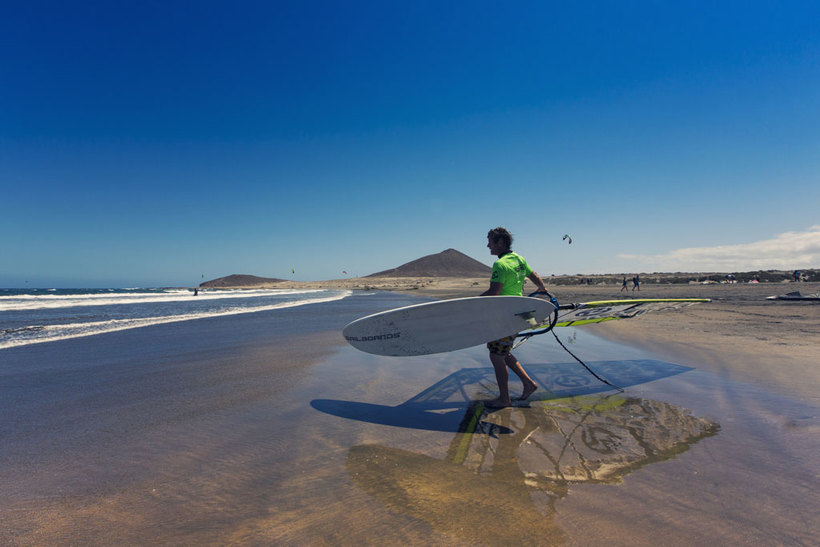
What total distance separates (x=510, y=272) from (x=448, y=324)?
2.80ft

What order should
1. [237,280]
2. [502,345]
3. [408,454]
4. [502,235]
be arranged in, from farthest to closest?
[237,280], [502,235], [502,345], [408,454]

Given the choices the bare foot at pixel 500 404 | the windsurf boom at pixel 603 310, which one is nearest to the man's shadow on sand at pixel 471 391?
the bare foot at pixel 500 404

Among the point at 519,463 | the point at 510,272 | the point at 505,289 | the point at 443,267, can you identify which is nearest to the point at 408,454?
the point at 519,463

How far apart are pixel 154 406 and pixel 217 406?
0.66 metres

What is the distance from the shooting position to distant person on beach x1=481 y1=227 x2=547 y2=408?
12.4 feet

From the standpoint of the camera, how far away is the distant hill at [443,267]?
115875 millimetres

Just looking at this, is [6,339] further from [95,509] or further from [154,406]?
[95,509]

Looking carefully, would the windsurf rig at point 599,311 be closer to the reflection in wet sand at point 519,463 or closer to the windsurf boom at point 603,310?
the windsurf boom at point 603,310

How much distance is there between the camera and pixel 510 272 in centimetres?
379

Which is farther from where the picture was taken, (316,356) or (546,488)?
(316,356)

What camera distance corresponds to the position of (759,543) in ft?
5.71

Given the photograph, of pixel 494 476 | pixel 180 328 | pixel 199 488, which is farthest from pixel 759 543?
pixel 180 328

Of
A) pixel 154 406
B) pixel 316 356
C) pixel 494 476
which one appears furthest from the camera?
pixel 316 356

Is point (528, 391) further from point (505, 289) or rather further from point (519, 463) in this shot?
point (519, 463)
